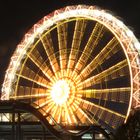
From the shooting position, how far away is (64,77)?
3819cm

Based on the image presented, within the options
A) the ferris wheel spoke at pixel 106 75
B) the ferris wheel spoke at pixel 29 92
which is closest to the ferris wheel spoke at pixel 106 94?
the ferris wheel spoke at pixel 106 75

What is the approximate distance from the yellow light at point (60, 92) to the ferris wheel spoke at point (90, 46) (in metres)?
1.07

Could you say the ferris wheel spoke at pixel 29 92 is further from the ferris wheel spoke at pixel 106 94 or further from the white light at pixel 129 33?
the white light at pixel 129 33

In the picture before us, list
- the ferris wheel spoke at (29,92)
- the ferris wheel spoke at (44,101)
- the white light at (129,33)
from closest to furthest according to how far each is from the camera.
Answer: the white light at (129,33), the ferris wheel spoke at (44,101), the ferris wheel spoke at (29,92)

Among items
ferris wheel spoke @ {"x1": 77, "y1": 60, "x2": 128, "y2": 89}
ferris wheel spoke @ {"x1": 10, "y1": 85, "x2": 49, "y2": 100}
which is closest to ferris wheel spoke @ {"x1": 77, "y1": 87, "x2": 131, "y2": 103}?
ferris wheel spoke @ {"x1": 77, "y1": 60, "x2": 128, "y2": 89}

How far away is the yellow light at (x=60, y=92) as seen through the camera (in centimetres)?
3772

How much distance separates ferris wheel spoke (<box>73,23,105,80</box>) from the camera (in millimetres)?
38094

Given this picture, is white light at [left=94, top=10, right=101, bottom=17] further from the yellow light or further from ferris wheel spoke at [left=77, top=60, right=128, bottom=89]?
the yellow light

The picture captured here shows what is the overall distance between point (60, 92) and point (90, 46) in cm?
383

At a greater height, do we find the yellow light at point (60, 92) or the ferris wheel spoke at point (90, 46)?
the ferris wheel spoke at point (90, 46)

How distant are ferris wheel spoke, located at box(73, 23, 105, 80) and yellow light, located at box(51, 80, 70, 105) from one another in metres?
1.07

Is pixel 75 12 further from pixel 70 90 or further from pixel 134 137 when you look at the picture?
pixel 134 137

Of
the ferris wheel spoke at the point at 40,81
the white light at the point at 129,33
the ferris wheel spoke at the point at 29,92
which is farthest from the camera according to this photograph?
the ferris wheel spoke at the point at 29,92

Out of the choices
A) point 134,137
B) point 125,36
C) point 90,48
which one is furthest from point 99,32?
point 134,137
